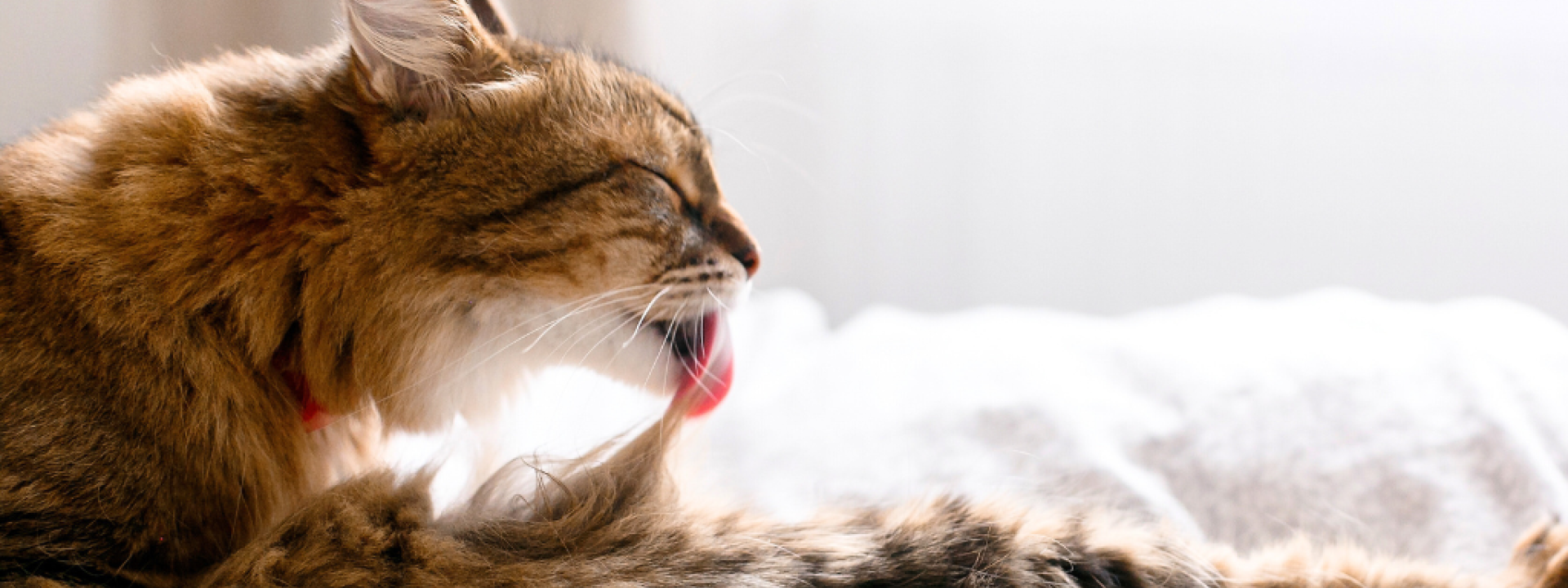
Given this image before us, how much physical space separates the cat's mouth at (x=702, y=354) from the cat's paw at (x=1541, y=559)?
0.68 metres

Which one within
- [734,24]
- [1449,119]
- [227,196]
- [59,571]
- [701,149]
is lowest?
[59,571]

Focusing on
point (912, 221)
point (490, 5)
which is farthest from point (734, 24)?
point (490, 5)

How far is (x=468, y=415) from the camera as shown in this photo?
2.95 ft

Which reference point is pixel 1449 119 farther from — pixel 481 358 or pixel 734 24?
pixel 481 358

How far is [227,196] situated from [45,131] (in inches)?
8.9

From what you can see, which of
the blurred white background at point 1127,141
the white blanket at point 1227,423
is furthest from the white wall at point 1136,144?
the white blanket at point 1227,423

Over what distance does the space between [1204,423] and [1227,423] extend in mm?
25

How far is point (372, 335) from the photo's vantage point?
31.4 inches

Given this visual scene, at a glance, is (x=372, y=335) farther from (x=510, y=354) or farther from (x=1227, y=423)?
(x=1227, y=423)

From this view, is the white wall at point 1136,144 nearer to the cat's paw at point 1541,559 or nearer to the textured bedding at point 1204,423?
the textured bedding at point 1204,423

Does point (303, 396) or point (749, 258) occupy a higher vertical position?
point (749, 258)

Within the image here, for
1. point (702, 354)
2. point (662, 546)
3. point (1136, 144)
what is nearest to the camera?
point (662, 546)

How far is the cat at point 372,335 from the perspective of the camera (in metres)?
0.69

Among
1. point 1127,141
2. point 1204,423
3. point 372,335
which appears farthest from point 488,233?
point 1127,141
